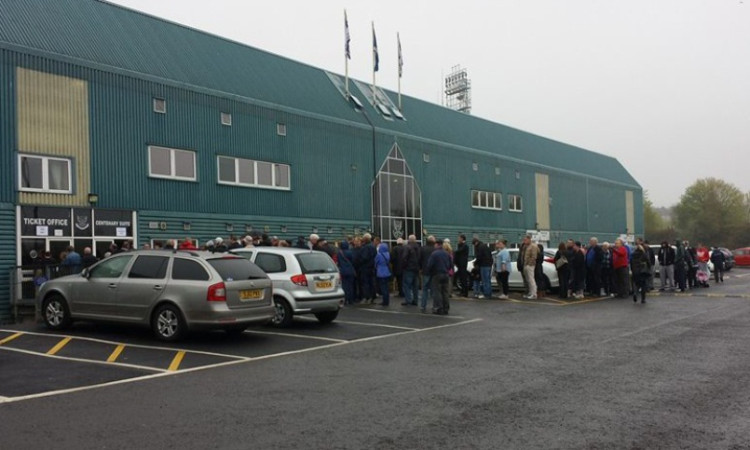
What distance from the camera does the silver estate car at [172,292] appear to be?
10.4m

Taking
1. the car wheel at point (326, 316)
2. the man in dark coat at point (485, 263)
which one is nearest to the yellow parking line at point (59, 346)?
the car wheel at point (326, 316)

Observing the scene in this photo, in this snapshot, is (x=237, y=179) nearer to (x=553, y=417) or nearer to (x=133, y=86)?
(x=133, y=86)

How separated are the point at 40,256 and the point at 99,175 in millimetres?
3138

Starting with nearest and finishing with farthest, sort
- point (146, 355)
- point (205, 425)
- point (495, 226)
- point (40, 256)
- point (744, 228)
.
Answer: point (205, 425), point (146, 355), point (40, 256), point (495, 226), point (744, 228)

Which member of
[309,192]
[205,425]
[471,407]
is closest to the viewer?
[205,425]

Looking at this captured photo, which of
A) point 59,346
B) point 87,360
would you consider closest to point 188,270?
point 87,360

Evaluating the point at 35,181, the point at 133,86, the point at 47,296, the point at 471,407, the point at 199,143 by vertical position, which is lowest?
the point at 471,407

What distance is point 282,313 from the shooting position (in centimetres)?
1278

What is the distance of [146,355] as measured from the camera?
31.6ft

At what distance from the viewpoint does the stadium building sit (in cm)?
1792

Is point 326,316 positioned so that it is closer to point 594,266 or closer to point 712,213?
point 594,266

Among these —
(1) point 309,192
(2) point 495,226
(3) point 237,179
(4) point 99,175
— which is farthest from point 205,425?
(2) point 495,226

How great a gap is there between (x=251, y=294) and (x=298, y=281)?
180 cm

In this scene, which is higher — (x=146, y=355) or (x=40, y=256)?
(x=40, y=256)
